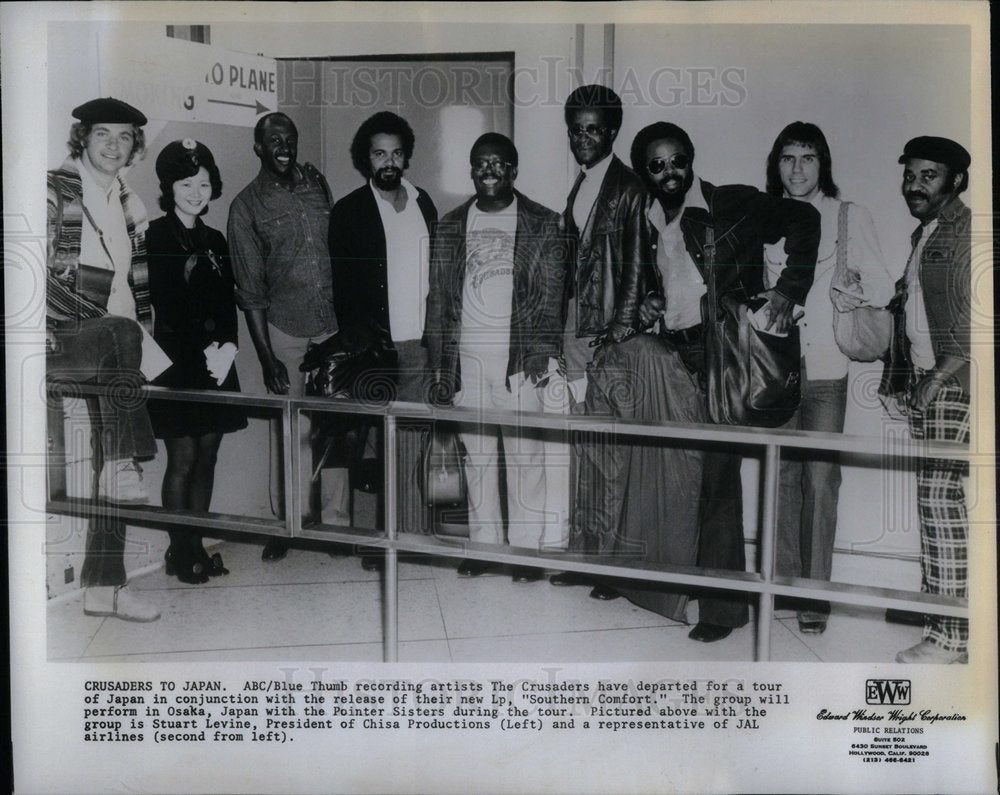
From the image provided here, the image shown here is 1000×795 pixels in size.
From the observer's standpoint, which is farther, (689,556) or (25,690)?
(689,556)

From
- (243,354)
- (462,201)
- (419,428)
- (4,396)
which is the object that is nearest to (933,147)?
(462,201)

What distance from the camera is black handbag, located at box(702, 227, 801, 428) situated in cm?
152

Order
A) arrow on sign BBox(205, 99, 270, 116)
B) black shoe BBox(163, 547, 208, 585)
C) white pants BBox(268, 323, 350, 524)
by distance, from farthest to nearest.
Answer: white pants BBox(268, 323, 350, 524), black shoe BBox(163, 547, 208, 585), arrow on sign BBox(205, 99, 270, 116)

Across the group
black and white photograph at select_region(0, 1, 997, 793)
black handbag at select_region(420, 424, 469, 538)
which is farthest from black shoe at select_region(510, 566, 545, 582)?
black handbag at select_region(420, 424, 469, 538)

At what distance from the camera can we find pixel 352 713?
140 cm

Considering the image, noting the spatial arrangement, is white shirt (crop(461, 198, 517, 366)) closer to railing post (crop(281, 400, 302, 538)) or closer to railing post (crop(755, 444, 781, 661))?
railing post (crop(281, 400, 302, 538))

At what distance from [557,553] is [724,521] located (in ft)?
1.30

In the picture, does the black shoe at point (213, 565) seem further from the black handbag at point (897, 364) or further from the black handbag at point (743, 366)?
the black handbag at point (897, 364)

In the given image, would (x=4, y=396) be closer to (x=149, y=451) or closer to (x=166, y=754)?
(x=149, y=451)

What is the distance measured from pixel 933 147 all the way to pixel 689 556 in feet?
2.76

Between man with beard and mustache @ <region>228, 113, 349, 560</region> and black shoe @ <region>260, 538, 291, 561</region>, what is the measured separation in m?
0.40

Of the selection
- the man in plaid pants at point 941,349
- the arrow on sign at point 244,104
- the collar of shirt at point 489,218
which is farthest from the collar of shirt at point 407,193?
the man in plaid pants at point 941,349

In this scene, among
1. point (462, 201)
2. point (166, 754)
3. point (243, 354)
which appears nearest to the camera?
point (166, 754)

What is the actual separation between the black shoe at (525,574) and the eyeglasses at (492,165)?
29.0 inches
